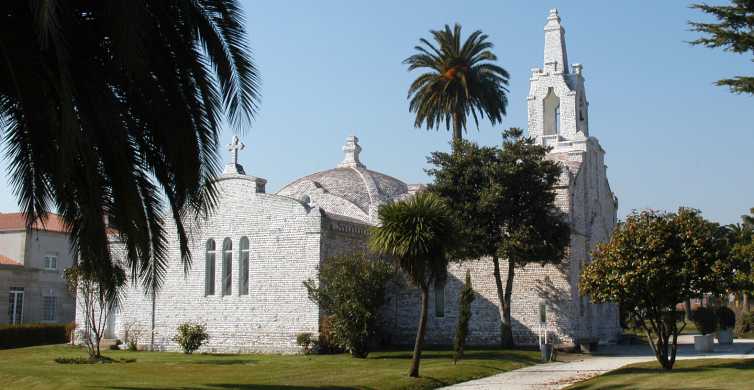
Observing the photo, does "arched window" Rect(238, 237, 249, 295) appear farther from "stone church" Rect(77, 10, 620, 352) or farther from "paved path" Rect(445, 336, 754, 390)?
"paved path" Rect(445, 336, 754, 390)

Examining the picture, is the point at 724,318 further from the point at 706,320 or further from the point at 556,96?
the point at 556,96

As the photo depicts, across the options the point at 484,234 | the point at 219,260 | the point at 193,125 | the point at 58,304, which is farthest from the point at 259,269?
the point at 58,304

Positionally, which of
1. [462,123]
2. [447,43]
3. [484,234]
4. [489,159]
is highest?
[447,43]

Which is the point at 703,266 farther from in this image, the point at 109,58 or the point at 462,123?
the point at 462,123

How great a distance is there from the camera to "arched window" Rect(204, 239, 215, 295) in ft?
130

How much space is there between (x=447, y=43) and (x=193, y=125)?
32.7 meters

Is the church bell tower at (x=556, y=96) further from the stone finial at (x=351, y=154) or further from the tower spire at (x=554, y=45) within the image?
the stone finial at (x=351, y=154)

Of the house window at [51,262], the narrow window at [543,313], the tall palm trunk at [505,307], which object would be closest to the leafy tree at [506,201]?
the tall palm trunk at [505,307]

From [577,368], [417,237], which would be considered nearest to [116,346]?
[417,237]

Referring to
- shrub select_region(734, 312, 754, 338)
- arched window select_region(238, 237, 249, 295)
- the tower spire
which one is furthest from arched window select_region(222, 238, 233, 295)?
shrub select_region(734, 312, 754, 338)

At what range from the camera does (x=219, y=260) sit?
39.7 meters

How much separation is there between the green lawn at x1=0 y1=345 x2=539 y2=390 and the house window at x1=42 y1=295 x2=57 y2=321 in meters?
25.7

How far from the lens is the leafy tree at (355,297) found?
32531 mm

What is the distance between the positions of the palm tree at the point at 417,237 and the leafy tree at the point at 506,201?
9.06 m
